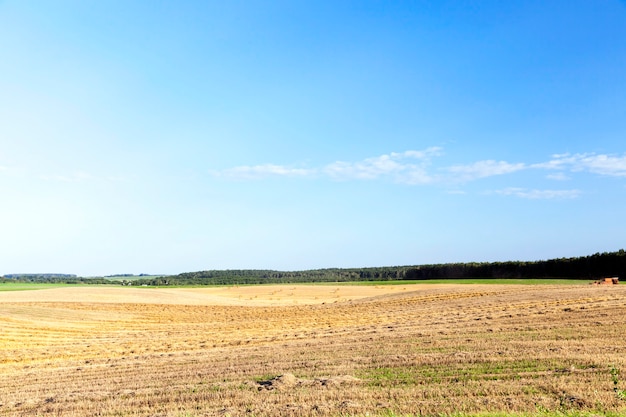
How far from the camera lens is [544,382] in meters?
10.3

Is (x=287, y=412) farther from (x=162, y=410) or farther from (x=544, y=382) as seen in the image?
(x=544, y=382)

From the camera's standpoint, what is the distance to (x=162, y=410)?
10.3 metres

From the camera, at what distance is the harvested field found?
31.7ft

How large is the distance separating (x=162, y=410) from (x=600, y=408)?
7995mm

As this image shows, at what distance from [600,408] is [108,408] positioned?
9.36 m

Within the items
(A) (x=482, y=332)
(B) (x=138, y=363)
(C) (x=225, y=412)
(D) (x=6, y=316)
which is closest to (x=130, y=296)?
(D) (x=6, y=316)

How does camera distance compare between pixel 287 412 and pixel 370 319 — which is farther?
pixel 370 319

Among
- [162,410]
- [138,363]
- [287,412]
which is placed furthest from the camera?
[138,363]

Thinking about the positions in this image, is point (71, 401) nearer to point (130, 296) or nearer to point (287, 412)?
point (287, 412)

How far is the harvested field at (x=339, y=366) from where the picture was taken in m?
9.66

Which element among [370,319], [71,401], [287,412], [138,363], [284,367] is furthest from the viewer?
[370,319]

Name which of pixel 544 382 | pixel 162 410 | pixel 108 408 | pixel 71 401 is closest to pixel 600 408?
pixel 544 382

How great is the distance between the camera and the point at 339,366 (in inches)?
534

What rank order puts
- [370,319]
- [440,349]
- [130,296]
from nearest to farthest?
[440,349]
[370,319]
[130,296]
